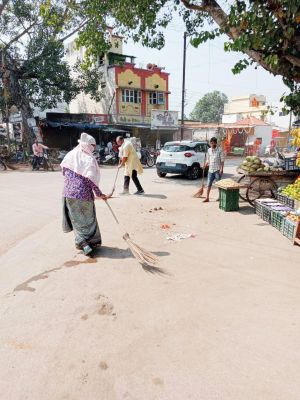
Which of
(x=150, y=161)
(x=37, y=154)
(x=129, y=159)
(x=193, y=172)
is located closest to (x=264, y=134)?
(x=150, y=161)

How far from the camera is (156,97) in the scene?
32.6 m

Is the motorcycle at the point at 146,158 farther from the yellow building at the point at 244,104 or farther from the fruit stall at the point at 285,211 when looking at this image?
the yellow building at the point at 244,104

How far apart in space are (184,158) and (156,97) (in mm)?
20896

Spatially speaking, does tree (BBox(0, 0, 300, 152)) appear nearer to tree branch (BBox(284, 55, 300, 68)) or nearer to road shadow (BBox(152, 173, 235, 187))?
tree branch (BBox(284, 55, 300, 68))

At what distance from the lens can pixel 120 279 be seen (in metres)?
4.35

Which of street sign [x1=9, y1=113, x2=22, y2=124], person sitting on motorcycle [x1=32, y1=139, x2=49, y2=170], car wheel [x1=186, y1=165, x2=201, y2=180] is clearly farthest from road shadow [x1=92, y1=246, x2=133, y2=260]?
street sign [x1=9, y1=113, x2=22, y2=124]

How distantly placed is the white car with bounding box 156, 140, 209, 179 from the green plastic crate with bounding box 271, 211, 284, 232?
6.72 meters

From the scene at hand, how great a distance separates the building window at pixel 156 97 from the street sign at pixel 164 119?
3901 millimetres

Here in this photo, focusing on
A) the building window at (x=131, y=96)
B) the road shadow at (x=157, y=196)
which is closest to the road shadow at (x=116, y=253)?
the road shadow at (x=157, y=196)

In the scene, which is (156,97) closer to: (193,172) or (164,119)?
(164,119)

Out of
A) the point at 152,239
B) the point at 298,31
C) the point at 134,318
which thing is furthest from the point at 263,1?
the point at 134,318

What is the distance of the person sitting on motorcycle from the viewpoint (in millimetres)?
17237

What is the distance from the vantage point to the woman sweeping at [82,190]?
478 cm

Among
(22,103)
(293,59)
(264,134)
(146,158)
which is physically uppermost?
(22,103)
